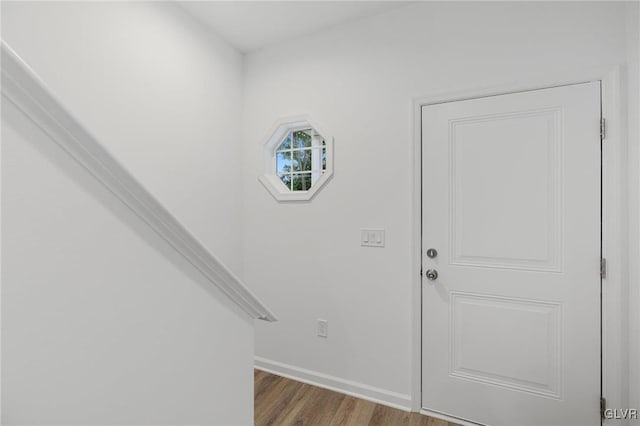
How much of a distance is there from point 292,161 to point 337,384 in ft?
5.47

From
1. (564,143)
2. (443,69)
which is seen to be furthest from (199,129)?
(564,143)

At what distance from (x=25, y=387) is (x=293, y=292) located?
2.00 metres

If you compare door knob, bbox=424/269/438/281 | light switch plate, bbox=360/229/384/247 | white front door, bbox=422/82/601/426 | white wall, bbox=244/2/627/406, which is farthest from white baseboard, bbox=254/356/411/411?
light switch plate, bbox=360/229/384/247

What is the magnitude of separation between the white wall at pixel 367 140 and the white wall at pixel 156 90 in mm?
227

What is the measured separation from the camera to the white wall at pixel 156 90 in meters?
1.53

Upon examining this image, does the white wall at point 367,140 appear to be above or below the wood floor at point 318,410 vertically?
above

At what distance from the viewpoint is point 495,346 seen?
1866 mm

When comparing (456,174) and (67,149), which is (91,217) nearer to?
(67,149)

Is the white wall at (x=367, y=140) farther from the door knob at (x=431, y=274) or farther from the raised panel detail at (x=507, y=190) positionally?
the raised panel detail at (x=507, y=190)

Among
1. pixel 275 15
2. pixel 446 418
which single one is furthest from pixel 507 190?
pixel 275 15

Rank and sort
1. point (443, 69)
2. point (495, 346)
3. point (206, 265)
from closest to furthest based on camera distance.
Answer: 1. point (206, 265)
2. point (495, 346)
3. point (443, 69)

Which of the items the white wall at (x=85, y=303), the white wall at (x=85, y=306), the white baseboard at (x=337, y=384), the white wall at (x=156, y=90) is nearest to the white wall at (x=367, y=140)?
the white baseboard at (x=337, y=384)

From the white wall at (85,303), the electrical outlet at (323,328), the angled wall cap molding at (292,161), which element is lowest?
the electrical outlet at (323,328)

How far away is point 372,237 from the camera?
7.18ft
